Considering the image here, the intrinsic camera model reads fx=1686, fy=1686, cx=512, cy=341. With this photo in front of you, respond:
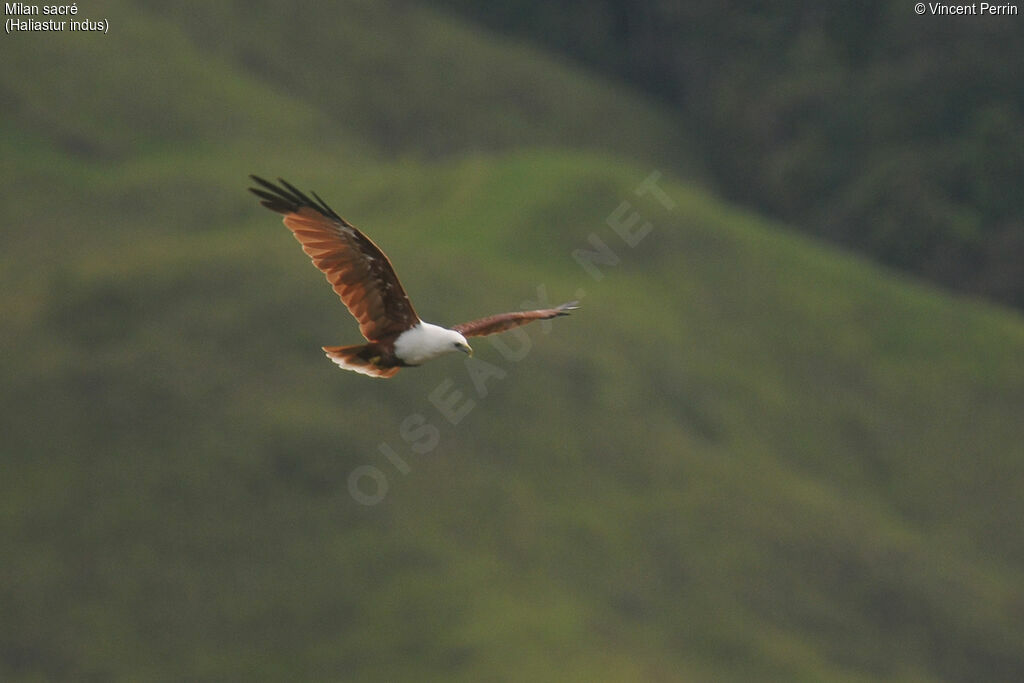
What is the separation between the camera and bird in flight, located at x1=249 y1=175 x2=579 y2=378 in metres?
16.8

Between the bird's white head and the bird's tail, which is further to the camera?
the bird's tail

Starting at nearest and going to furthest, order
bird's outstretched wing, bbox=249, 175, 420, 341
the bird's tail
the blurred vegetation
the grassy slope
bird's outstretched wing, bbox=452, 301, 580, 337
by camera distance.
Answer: bird's outstretched wing, bbox=249, 175, 420, 341
the bird's tail
bird's outstretched wing, bbox=452, 301, 580, 337
the grassy slope
the blurred vegetation

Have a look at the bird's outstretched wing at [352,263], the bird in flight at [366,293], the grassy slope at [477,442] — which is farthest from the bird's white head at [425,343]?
the grassy slope at [477,442]

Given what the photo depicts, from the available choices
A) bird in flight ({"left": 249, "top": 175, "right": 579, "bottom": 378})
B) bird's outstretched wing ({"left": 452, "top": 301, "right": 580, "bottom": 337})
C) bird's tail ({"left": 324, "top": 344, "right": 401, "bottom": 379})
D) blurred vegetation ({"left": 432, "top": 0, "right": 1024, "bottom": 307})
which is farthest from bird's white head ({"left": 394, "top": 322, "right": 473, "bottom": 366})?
blurred vegetation ({"left": 432, "top": 0, "right": 1024, "bottom": 307})

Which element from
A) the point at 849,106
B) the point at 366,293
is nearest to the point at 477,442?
the point at 366,293

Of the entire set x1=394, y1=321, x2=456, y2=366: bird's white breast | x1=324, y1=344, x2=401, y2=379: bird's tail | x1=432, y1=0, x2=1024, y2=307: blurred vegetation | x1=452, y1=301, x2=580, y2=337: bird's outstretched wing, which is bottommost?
x1=324, y1=344, x2=401, y2=379: bird's tail

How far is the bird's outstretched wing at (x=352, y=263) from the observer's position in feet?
55.1

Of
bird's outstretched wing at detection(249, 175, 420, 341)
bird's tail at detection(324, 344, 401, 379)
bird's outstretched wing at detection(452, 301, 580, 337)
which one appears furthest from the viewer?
bird's outstretched wing at detection(452, 301, 580, 337)

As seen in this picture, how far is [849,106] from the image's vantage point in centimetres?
9494

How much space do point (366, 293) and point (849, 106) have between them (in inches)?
3202

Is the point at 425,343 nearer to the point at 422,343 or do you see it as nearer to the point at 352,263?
the point at 422,343

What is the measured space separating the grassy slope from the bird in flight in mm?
30872

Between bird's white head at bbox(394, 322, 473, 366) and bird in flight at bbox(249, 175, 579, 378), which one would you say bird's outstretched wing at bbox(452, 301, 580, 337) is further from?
bird's white head at bbox(394, 322, 473, 366)

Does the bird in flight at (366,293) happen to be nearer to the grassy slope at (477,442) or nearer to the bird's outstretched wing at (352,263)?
the bird's outstretched wing at (352,263)
